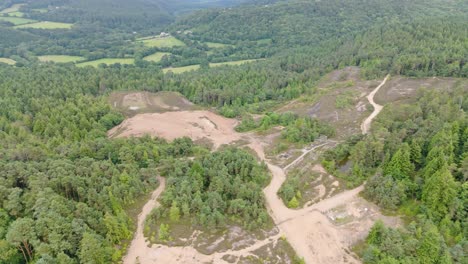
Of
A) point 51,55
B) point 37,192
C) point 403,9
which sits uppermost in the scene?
point 403,9

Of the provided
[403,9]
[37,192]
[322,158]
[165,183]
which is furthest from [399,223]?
[403,9]

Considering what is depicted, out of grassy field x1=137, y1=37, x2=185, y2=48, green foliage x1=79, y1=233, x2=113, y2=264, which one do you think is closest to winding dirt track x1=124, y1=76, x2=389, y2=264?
green foliage x1=79, y1=233, x2=113, y2=264

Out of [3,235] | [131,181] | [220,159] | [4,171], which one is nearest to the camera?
[3,235]

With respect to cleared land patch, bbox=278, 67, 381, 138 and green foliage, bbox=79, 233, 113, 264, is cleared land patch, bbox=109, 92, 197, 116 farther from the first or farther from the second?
green foliage, bbox=79, 233, 113, 264

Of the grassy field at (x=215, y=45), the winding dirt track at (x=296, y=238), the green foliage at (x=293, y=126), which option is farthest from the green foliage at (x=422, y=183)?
the grassy field at (x=215, y=45)

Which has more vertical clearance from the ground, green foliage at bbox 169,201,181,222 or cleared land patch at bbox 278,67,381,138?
cleared land patch at bbox 278,67,381,138

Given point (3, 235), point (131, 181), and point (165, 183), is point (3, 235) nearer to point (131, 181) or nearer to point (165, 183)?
point (131, 181)
